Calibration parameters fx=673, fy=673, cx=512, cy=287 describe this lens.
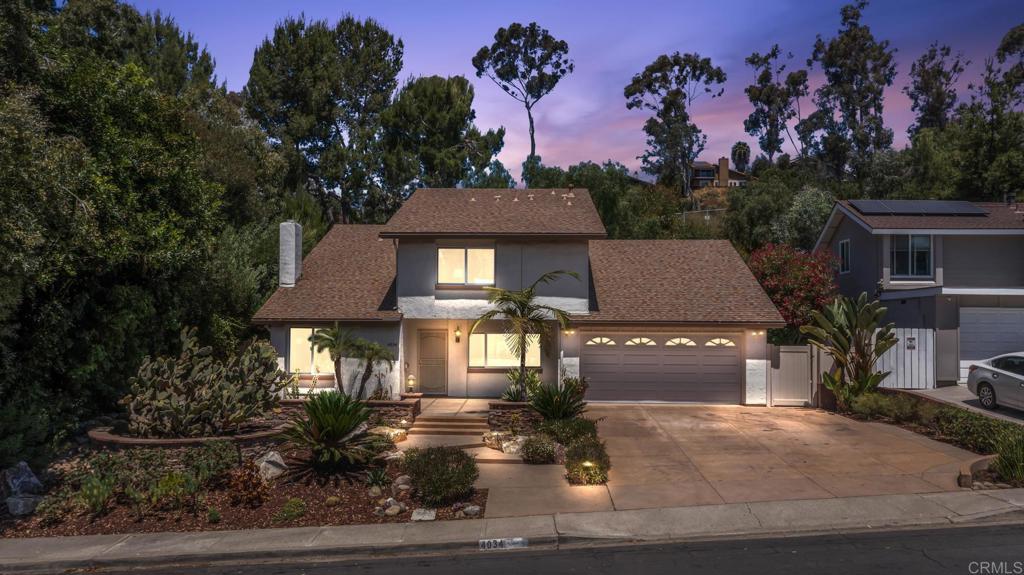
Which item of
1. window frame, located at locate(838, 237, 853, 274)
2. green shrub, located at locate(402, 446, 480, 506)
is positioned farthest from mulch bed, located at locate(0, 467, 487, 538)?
window frame, located at locate(838, 237, 853, 274)

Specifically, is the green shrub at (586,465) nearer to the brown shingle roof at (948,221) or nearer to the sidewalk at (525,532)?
the sidewalk at (525,532)

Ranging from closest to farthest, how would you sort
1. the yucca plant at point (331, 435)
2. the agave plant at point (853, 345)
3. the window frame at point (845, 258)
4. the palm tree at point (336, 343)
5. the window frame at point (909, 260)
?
1. the yucca plant at point (331, 435)
2. the palm tree at point (336, 343)
3. the agave plant at point (853, 345)
4. the window frame at point (909, 260)
5. the window frame at point (845, 258)

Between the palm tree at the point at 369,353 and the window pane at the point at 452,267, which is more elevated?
the window pane at the point at 452,267

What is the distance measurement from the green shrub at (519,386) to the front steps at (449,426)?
0.94 meters

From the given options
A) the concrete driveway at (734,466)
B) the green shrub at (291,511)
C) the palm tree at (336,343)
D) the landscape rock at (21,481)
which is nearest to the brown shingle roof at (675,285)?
the concrete driveway at (734,466)

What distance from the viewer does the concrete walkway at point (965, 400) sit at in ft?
55.6

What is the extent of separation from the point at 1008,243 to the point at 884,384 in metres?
9.52

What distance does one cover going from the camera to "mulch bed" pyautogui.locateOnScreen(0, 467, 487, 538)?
11023mm

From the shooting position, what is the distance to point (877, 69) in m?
56.4

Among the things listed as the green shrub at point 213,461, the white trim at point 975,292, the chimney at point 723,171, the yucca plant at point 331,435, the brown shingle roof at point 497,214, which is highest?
the chimney at point 723,171

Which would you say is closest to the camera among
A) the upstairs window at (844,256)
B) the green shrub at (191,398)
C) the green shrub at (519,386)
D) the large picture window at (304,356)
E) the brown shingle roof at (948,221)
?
the green shrub at (191,398)

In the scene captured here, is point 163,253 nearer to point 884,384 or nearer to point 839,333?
point 839,333

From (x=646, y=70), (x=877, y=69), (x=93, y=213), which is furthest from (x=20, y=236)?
(x=877, y=69)

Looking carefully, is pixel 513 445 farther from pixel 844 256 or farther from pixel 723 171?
pixel 723 171
